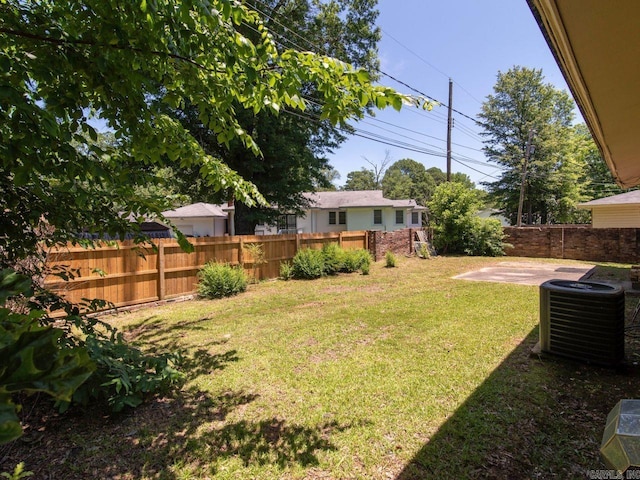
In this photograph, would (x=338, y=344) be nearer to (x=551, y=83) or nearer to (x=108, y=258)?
(x=108, y=258)

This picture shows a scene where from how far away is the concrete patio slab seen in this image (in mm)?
9445

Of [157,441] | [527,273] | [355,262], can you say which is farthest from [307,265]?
[157,441]

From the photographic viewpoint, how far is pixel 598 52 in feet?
4.96

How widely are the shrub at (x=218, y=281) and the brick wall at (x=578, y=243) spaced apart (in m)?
13.7

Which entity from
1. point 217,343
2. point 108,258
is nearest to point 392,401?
point 217,343

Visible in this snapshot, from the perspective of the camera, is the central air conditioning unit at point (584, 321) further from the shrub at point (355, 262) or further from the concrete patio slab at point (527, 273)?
the shrub at point (355, 262)

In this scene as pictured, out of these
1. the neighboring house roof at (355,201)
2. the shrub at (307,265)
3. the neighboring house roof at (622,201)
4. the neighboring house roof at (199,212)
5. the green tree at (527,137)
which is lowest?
the shrub at (307,265)

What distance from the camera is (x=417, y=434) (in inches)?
102

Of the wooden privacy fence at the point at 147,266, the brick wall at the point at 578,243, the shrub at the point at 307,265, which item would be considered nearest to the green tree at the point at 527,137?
the brick wall at the point at 578,243

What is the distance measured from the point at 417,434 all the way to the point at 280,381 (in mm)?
1530

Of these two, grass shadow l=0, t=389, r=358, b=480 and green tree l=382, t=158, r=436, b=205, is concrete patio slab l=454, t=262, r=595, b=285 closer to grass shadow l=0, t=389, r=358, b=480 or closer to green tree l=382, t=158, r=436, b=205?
grass shadow l=0, t=389, r=358, b=480

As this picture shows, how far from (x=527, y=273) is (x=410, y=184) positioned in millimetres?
43335

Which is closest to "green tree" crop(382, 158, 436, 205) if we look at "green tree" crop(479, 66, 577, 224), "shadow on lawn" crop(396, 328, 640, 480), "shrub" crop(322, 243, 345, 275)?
"green tree" crop(479, 66, 577, 224)

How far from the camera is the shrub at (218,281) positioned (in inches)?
317
